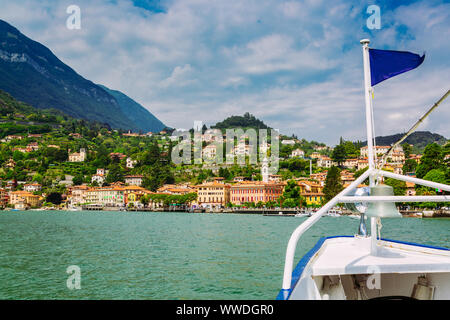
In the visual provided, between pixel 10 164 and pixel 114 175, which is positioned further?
pixel 10 164

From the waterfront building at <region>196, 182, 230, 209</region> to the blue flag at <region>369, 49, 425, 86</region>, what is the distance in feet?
306

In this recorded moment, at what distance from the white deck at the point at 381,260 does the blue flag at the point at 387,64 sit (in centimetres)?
211

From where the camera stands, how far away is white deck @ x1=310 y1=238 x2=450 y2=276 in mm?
3832

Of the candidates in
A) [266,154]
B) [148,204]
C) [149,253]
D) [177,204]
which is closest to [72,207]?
[148,204]

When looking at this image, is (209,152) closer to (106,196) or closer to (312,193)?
(106,196)

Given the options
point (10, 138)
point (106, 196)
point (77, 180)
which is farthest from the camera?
point (10, 138)

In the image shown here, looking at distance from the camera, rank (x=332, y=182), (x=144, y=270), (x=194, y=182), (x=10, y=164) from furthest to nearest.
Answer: (x=10, y=164), (x=194, y=182), (x=332, y=182), (x=144, y=270)

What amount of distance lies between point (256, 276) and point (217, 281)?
141 centimetres

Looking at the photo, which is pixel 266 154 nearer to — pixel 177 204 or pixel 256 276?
Answer: pixel 177 204

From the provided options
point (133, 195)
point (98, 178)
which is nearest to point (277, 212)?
point (133, 195)

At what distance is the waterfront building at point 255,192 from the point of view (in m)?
93.4

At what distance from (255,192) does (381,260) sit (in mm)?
90254

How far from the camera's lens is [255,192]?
3703 inches
